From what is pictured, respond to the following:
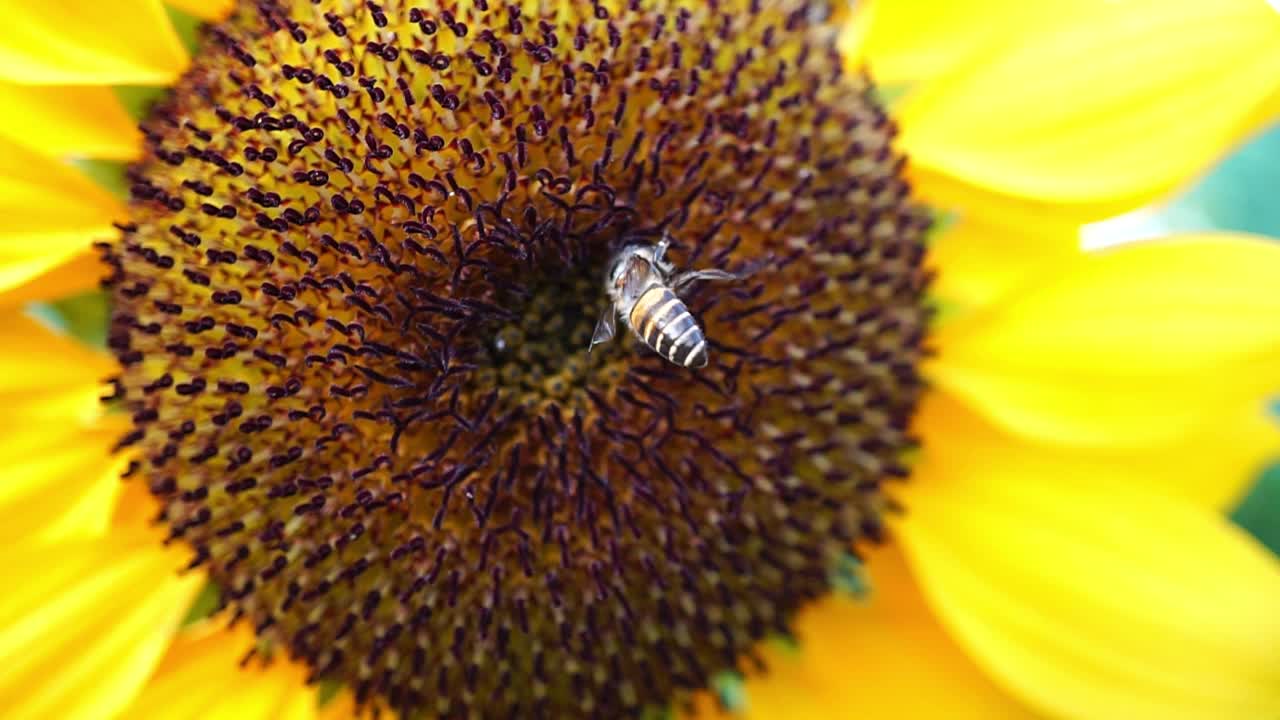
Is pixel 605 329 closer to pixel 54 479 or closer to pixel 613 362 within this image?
pixel 613 362

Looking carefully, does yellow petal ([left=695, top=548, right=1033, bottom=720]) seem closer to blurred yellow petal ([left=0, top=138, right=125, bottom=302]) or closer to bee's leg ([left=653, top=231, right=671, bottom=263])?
bee's leg ([left=653, top=231, right=671, bottom=263])

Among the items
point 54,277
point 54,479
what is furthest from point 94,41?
point 54,479

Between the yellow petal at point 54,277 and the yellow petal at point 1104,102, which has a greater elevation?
the yellow petal at point 1104,102

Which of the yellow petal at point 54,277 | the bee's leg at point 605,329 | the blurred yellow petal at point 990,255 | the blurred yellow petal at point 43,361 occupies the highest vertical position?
the blurred yellow petal at point 990,255

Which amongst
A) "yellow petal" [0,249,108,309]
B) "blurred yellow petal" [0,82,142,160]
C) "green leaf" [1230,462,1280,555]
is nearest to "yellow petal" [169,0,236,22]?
"blurred yellow petal" [0,82,142,160]

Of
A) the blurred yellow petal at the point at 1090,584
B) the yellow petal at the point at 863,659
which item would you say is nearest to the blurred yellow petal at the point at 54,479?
the yellow petal at the point at 863,659

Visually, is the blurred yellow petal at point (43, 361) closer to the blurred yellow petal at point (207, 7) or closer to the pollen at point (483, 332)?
the pollen at point (483, 332)
